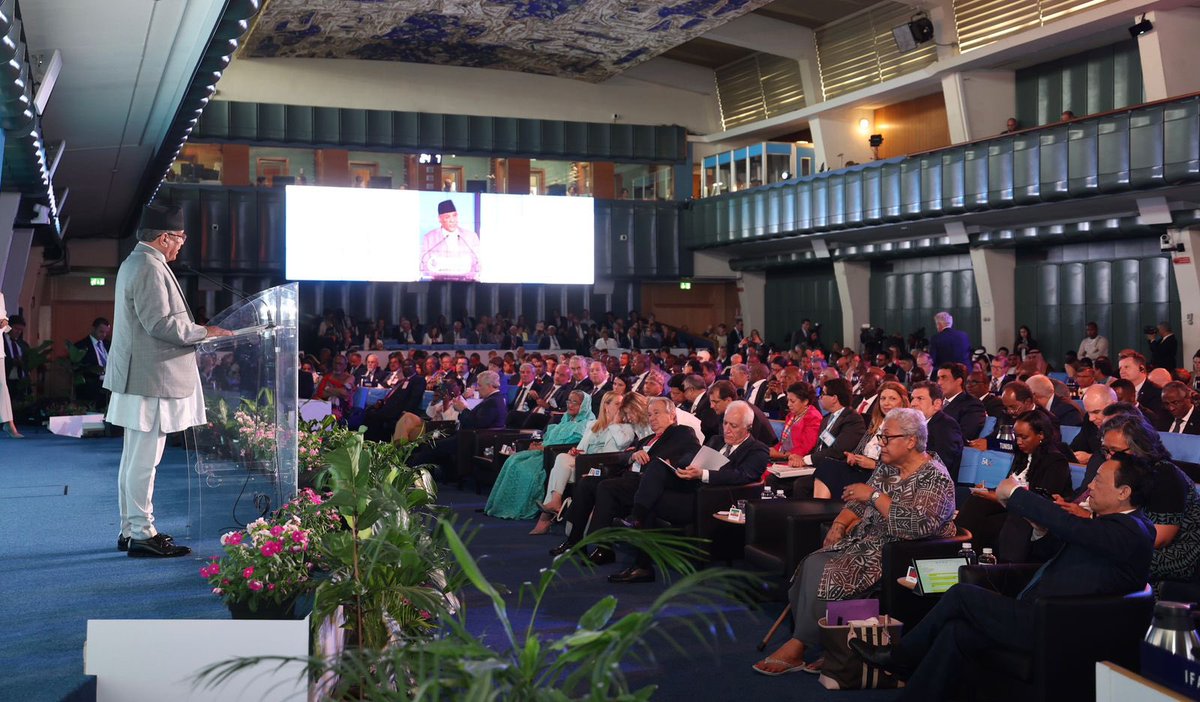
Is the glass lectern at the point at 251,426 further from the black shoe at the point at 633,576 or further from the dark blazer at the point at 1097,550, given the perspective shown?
the dark blazer at the point at 1097,550

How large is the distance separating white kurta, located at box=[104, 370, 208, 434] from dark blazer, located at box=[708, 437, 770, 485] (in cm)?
313

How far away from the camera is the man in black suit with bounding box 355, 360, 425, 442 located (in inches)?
512

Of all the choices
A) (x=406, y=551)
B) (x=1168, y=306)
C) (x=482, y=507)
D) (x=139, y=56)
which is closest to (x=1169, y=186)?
(x=1168, y=306)

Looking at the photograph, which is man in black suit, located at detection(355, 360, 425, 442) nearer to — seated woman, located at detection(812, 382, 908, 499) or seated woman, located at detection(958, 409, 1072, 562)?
seated woman, located at detection(812, 382, 908, 499)

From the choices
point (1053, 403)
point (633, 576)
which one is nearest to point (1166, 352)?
point (1053, 403)

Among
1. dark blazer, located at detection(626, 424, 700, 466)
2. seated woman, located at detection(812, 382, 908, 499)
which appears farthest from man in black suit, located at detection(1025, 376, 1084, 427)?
dark blazer, located at detection(626, 424, 700, 466)

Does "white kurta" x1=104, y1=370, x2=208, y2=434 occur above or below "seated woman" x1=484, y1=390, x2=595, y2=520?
above

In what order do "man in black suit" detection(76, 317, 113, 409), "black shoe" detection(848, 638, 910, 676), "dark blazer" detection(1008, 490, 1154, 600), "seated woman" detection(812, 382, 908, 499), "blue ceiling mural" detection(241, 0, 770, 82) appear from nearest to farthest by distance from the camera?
"dark blazer" detection(1008, 490, 1154, 600), "black shoe" detection(848, 638, 910, 676), "seated woman" detection(812, 382, 908, 499), "man in black suit" detection(76, 317, 113, 409), "blue ceiling mural" detection(241, 0, 770, 82)

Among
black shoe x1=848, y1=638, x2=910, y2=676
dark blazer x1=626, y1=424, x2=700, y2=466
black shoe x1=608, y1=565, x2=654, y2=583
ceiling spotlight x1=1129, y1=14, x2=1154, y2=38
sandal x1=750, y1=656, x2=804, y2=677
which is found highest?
ceiling spotlight x1=1129, y1=14, x2=1154, y2=38

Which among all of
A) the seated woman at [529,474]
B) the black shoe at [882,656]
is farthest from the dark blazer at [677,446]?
the black shoe at [882,656]

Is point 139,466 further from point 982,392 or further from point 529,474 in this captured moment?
point 982,392

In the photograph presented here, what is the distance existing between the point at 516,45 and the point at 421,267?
17.5 ft

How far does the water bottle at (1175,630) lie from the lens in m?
2.79

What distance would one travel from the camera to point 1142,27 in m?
15.9
